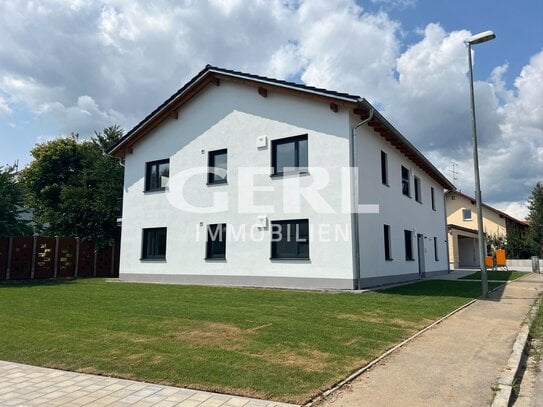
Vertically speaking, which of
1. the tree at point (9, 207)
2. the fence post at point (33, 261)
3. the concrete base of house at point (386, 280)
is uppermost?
the tree at point (9, 207)

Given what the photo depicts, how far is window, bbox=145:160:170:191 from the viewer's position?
19064 mm

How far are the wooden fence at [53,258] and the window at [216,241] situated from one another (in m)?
9.03

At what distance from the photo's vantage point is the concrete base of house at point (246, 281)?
45.3 feet

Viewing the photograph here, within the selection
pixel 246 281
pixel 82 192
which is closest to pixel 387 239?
pixel 246 281

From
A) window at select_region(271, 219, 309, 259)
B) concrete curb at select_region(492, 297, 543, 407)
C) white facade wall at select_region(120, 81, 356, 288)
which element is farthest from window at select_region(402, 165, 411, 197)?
concrete curb at select_region(492, 297, 543, 407)

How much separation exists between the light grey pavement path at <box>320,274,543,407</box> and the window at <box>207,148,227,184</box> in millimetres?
10690

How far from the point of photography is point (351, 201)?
549 inches

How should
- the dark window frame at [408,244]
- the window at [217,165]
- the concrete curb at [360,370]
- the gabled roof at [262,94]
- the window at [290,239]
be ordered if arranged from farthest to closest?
the dark window frame at [408,244]
the window at [217,165]
the window at [290,239]
the gabled roof at [262,94]
the concrete curb at [360,370]

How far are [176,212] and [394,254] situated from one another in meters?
9.43

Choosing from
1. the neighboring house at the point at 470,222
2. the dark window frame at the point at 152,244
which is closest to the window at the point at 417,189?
the dark window frame at the point at 152,244

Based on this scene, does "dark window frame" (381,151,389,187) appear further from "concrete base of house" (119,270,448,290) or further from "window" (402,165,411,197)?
"concrete base of house" (119,270,448,290)

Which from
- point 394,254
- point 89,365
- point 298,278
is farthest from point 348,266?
point 89,365

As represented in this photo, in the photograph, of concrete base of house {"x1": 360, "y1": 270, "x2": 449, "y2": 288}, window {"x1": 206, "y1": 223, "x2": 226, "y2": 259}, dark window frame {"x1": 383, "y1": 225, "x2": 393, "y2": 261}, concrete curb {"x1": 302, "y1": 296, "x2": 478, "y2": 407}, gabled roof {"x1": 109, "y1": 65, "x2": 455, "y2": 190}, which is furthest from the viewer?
dark window frame {"x1": 383, "y1": 225, "x2": 393, "y2": 261}

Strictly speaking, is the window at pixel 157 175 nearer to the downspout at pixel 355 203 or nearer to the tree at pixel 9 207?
the tree at pixel 9 207
